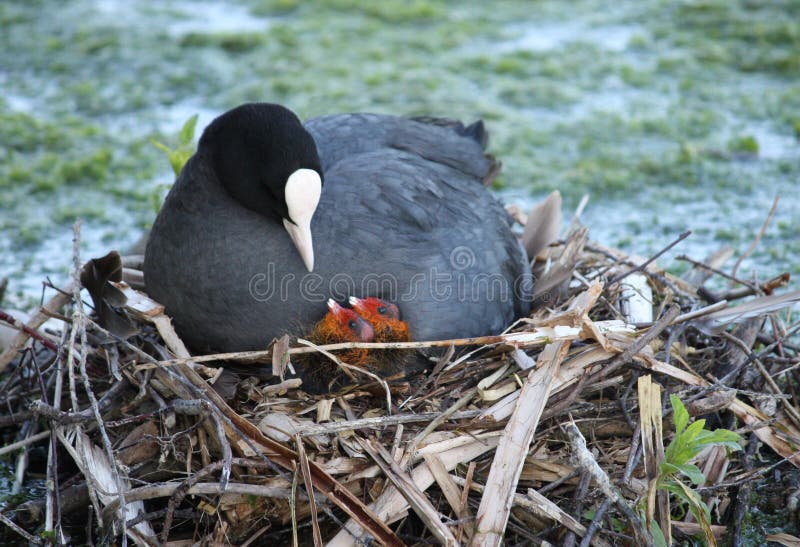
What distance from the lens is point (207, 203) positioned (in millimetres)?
2666

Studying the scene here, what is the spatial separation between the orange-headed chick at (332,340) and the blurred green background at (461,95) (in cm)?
169

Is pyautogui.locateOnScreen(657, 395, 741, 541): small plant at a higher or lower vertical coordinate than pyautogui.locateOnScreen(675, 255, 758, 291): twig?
lower

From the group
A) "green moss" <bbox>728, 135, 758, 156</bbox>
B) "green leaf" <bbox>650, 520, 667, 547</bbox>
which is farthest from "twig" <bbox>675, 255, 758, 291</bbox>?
"green moss" <bbox>728, 135, 758, 156</bbox>

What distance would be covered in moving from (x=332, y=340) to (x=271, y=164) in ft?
1.74

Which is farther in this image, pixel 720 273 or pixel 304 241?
pixel 720 273

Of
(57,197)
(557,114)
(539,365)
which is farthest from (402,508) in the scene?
(557,114)

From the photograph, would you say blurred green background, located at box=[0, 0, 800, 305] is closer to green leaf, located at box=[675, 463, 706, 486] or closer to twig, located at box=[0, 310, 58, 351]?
twig, located at box=[0, 310, 58, 351]

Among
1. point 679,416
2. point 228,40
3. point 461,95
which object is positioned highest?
point 228,40

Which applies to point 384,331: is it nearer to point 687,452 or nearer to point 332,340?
point 332,340

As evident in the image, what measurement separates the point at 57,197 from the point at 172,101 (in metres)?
1.03

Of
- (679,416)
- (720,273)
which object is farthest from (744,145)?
(679,416)

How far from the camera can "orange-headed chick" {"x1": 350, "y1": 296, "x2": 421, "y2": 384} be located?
2547 mm

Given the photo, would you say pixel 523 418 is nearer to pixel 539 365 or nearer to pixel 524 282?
pixel 539 365

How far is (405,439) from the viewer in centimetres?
248
